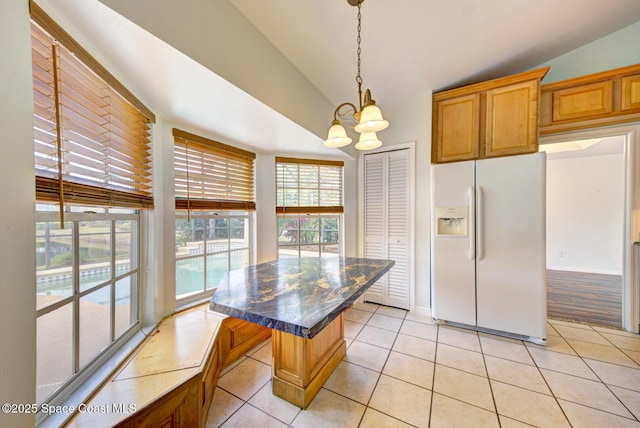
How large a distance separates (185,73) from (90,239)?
3.36 feet

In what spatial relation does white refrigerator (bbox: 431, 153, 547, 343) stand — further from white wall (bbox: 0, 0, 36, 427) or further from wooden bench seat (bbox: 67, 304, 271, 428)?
white wall (bbox: 0, 0, 36, 427)

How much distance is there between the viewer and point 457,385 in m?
1.63

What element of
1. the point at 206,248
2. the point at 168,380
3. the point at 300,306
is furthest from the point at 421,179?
the point at 168,380

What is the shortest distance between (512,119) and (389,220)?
5.21 feet

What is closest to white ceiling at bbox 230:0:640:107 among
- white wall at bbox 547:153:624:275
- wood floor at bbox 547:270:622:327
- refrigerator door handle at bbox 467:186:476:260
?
refrigerator door handle at bbox 467:186:476:260

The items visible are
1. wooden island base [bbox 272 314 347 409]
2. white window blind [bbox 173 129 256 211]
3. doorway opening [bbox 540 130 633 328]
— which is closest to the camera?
wooden island base [bbox 272 314 347 409]

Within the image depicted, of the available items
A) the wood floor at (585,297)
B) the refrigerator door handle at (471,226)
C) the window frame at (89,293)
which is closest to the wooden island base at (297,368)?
the window frame at (89,293)

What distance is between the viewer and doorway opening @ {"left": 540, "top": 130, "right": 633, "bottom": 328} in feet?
12.8

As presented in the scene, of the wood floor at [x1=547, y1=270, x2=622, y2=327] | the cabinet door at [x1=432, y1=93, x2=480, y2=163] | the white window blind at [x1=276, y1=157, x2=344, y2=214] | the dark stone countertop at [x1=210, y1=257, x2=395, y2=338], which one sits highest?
the cabinet door at [x1=432, y1=93, x2=480, y2=163]

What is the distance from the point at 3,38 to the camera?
632 mm

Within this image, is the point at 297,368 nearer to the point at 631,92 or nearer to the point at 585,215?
the point at 631,92

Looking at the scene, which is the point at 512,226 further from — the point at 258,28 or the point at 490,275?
the point at 258,28

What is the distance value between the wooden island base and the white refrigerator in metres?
1.57

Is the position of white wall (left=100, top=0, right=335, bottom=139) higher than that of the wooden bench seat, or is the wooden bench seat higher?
white wall (left=100, top=0, right=335, bottom=139)
